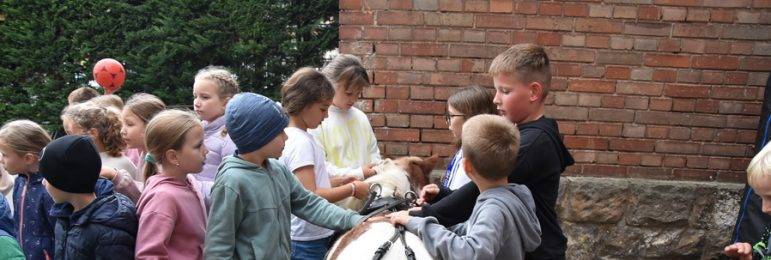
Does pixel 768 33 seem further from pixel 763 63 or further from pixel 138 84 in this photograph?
pixel 138 84

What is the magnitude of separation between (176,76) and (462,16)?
2.90 metres

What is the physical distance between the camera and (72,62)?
5840mm

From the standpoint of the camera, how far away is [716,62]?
4.25 metres

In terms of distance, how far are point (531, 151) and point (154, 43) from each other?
4266 millimetres

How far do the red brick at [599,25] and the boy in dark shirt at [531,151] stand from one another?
1.79m

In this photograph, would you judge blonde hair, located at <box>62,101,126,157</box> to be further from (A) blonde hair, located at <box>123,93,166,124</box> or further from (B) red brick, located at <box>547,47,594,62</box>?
(B) red brick, located at <box>547,47,594,62</box>

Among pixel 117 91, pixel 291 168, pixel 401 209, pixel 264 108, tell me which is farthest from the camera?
pixel 117 91

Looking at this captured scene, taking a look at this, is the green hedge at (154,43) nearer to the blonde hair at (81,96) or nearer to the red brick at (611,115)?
the blonde hair at (81,96)

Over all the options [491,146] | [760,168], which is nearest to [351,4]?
[491,146]

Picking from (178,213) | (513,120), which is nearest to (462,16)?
A: (513,120)

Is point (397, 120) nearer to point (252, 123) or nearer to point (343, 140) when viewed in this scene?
point (343, 140)

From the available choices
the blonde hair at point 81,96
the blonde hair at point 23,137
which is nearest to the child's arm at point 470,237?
the blonde hair at point 23,137

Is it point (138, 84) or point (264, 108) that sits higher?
point (264, 108)

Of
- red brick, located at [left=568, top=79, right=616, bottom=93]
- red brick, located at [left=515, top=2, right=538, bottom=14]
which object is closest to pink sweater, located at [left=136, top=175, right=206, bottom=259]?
red brick, located at [left=515, top=2, right=538, bottom=14]
